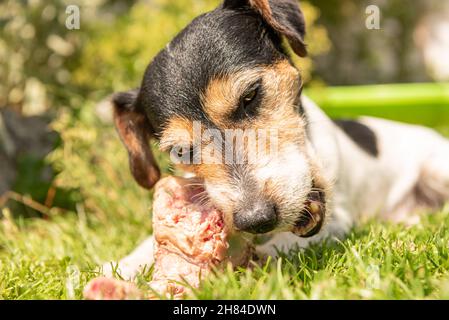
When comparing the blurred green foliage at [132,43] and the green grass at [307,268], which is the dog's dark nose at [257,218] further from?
the blurred green foliage at [132,43]

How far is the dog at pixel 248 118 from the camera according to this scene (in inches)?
103

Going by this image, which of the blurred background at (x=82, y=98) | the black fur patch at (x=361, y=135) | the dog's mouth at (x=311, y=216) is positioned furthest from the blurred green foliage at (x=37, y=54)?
the dog's mouth at (x=311, y=216)

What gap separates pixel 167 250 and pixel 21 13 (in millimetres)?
3747

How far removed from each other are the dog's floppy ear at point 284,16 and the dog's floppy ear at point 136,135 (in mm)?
783

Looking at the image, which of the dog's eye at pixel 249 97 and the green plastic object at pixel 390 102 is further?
the green plastic object at pixel 390 102

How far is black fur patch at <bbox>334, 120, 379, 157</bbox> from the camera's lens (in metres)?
4.27

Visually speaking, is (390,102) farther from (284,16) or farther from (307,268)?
(307,268)

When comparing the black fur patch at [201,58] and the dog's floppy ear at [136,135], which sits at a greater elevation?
the black fur patch at [201,58]

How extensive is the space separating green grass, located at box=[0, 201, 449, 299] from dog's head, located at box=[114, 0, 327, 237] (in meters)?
0.21

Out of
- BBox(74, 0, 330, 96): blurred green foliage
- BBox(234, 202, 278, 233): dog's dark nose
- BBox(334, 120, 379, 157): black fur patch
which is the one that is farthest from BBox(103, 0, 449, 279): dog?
BBox(74, 0, 330, 96): blurred green foliage

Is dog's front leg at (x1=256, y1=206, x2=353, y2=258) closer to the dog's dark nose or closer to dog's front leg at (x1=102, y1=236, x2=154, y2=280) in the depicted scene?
the dog's dark nose

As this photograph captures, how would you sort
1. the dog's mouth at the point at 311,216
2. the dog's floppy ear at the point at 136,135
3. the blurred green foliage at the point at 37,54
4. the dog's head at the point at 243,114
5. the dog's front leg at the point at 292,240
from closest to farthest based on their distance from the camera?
the dog's head at the point at 243,114, the dog's mouth at the point at 311,216, the dog's front leg at the point at 292,240, the dog's floppy ear at the point at 136,135, the blurred green foliage at the point at 37,54
